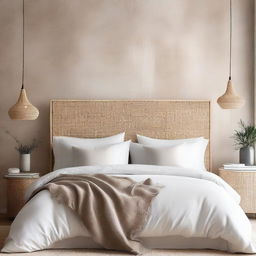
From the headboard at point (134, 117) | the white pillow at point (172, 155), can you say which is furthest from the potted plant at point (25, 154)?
the white pillow at point (172, 155)

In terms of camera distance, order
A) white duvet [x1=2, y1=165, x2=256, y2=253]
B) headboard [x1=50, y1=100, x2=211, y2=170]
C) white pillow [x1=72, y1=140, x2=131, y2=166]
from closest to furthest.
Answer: white duvet [x1=2, y1=165, x2=256, y2=253]
white pillow [x1=72, y1=140, x2=131, y2=166]
headboard [x1=50, y1=100, x2=211, y2=170]

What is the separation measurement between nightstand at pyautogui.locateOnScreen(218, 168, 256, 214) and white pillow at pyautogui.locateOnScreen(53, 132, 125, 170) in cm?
132

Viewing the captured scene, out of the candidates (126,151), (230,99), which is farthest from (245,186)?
(126,151)

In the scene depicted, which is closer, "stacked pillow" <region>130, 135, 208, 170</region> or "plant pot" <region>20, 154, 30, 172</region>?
"stacked pillow" <region>130, 135, 208, 170</region>

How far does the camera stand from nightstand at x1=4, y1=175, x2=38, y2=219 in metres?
6.86

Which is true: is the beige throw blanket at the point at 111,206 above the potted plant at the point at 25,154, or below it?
below

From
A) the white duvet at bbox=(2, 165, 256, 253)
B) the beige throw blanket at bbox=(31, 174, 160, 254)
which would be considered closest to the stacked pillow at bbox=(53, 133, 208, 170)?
the beige throw blanket at bbox=(31, 174, 160, 254)

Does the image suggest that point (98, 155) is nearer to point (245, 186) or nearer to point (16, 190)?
point (16, 190)

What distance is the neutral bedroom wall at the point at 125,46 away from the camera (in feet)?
24.3

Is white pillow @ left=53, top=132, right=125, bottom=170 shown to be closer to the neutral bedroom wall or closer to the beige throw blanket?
the neutral bedroom wall

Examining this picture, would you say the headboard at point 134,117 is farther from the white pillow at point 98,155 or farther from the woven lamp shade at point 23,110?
the woven lamp shade at point 23,110

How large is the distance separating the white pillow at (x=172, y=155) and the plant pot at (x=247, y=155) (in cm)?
45

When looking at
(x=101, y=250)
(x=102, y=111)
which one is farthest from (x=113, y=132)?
(x=101, y=250)

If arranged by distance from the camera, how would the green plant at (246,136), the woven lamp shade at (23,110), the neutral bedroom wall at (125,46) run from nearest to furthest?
the woven lamp shade at (23,110)
the green plant at (246,136)
the neutral bedroom wall at (125,46)
